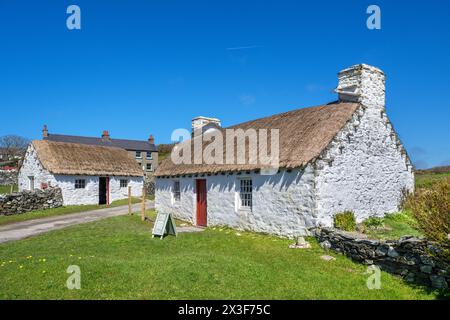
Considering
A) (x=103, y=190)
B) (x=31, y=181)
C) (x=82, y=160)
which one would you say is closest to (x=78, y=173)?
(x=82, y=160)

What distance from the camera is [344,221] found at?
39.2 feet

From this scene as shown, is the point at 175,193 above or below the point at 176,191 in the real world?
below

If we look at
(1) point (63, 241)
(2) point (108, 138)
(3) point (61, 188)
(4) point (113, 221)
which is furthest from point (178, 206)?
(2) point (108, 138)

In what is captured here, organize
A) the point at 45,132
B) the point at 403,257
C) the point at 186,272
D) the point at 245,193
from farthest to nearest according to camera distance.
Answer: the point at 45,132 → the point at 245,193 → the point at 403,257 → the point at 186,272

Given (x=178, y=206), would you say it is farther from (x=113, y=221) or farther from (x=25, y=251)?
(x=25, y=251)

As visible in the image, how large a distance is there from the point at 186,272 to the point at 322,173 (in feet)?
20.4

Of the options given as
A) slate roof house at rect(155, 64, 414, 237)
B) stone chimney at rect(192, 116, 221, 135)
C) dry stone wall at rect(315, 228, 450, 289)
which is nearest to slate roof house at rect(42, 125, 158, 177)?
stone chimney at rect(192, 116, 221, 135)

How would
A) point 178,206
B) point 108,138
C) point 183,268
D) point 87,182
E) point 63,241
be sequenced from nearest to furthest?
1. point 183,268
2. point 63,241
3. point 178,206
4. point 87,182
5. point 108,138

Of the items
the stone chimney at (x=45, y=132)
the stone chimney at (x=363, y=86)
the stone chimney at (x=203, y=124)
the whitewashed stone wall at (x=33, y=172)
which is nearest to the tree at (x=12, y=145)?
the stone chimney at (x=45, y=132)

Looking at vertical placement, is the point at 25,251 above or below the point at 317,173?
below

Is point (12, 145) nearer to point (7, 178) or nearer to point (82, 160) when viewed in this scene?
point (7, 178)

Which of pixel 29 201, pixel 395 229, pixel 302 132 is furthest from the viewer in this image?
pixel 29 201

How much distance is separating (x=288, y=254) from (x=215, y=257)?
2.29 m

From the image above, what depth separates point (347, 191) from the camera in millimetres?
12703
